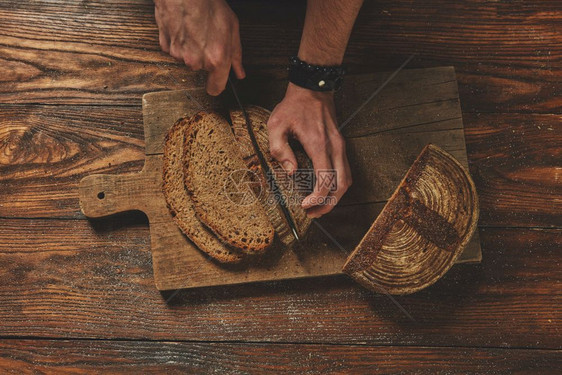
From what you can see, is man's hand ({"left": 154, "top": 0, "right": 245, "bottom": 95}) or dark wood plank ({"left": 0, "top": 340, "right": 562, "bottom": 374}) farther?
dark wood plank ({"left": 0, "top": 340, "right": 562, "bottom": 374})

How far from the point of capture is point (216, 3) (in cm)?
139

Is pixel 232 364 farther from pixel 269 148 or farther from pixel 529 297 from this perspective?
pixel 529 297

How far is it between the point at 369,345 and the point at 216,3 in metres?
1.28

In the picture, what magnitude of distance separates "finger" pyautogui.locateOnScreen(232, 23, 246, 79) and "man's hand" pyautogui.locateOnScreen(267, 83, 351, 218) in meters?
0.17

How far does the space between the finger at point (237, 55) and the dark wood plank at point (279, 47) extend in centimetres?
17

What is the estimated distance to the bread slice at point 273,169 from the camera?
4.99ft

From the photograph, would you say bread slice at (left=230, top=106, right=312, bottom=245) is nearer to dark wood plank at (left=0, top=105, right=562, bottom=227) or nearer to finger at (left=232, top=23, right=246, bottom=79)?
finger at (left=232, top=23, right=246, bottom=79)

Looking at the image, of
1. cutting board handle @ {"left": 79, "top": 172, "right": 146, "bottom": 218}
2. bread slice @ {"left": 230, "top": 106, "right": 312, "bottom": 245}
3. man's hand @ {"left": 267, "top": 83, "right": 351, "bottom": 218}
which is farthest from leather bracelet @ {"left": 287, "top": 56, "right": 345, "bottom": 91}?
cutting board handle @ {"left": 79, "top": 172, "right": 146, "bottom": 218}

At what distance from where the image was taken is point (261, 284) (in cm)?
162

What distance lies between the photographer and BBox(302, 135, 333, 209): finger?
56.8 inches

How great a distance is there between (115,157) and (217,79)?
0.53 m

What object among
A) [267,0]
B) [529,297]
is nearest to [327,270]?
[529,297]

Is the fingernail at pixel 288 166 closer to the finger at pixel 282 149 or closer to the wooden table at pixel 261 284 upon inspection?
the finger at pixel 282 149

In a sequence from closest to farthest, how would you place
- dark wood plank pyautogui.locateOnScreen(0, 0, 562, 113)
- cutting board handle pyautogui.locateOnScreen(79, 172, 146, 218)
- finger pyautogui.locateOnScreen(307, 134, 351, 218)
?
finger pyautogui.locateOnScreen(307, 134, 351, 218) < cutting board handle pyautogui.locateOnScreen(79, 172, 146, 218) < dark wood plank pyautogui.locateOnScreen(0, 0, 562, 113)
